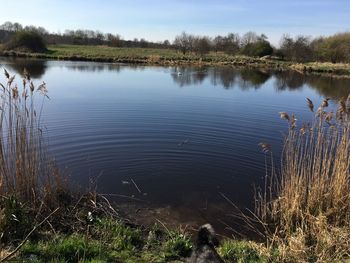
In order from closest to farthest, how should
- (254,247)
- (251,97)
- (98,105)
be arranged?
(254,247) < (98,105) < (251,97)

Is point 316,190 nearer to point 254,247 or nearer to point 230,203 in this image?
point 254,247

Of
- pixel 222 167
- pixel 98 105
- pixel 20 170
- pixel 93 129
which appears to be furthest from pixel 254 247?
pixel 98 105

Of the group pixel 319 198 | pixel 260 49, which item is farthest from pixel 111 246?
pixel 260 49

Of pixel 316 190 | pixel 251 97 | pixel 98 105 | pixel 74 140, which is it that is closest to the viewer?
pixel 316 190

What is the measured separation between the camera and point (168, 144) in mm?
13297

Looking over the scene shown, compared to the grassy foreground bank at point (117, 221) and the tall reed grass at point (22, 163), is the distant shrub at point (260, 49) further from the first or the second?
the tall reed grass at point (22, 163)

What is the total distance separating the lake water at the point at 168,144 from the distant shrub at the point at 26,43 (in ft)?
158

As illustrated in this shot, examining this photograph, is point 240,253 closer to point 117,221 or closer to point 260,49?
point 117,221

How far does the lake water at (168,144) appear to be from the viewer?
30.2 feet

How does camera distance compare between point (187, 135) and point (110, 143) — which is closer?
point (110, 143)

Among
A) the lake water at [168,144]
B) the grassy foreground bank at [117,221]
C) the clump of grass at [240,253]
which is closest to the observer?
the grassy foreground bank at [117,221]

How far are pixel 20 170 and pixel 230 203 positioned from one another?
472cm

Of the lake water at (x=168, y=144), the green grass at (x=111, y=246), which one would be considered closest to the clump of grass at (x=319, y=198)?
the lake water at (x=168, y=144)

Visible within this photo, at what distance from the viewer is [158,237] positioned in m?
6.52
